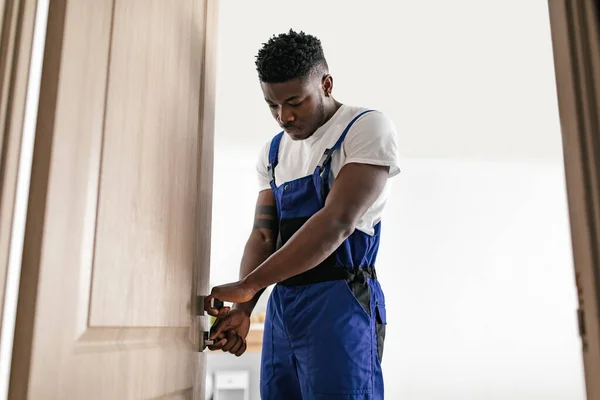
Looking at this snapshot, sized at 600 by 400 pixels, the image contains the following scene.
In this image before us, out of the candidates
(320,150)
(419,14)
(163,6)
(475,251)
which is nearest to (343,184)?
(320,150)

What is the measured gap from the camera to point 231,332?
1.35 metres

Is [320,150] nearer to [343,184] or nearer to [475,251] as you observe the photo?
[343,184]

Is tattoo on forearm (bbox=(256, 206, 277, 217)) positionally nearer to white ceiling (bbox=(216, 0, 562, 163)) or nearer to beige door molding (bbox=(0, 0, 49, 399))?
beige door molding (bbox=(0, 0, 49, 399))

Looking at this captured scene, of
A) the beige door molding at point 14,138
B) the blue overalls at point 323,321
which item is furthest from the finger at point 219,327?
the beige door molding at point 14,138

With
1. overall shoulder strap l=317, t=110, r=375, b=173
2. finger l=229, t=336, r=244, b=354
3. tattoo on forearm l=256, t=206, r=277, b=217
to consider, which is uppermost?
overall shoulder strap l=317, t=110, r=375, b=173

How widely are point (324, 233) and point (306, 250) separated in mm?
51

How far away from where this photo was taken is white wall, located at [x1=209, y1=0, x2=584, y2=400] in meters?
3.59

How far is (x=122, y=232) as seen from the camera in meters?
0.84

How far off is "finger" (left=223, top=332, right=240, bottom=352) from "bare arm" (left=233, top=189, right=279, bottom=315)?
0.55ft

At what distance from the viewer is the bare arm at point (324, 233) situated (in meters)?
1.20

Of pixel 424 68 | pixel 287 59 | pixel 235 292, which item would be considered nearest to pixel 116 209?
pixel 235 292

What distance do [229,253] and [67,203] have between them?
11.5 ft

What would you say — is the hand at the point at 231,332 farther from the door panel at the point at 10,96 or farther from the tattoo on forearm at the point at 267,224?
the door panel at the point at 10,96

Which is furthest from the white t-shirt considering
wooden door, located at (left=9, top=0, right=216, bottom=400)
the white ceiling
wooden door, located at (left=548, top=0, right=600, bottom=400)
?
the white ceiling
